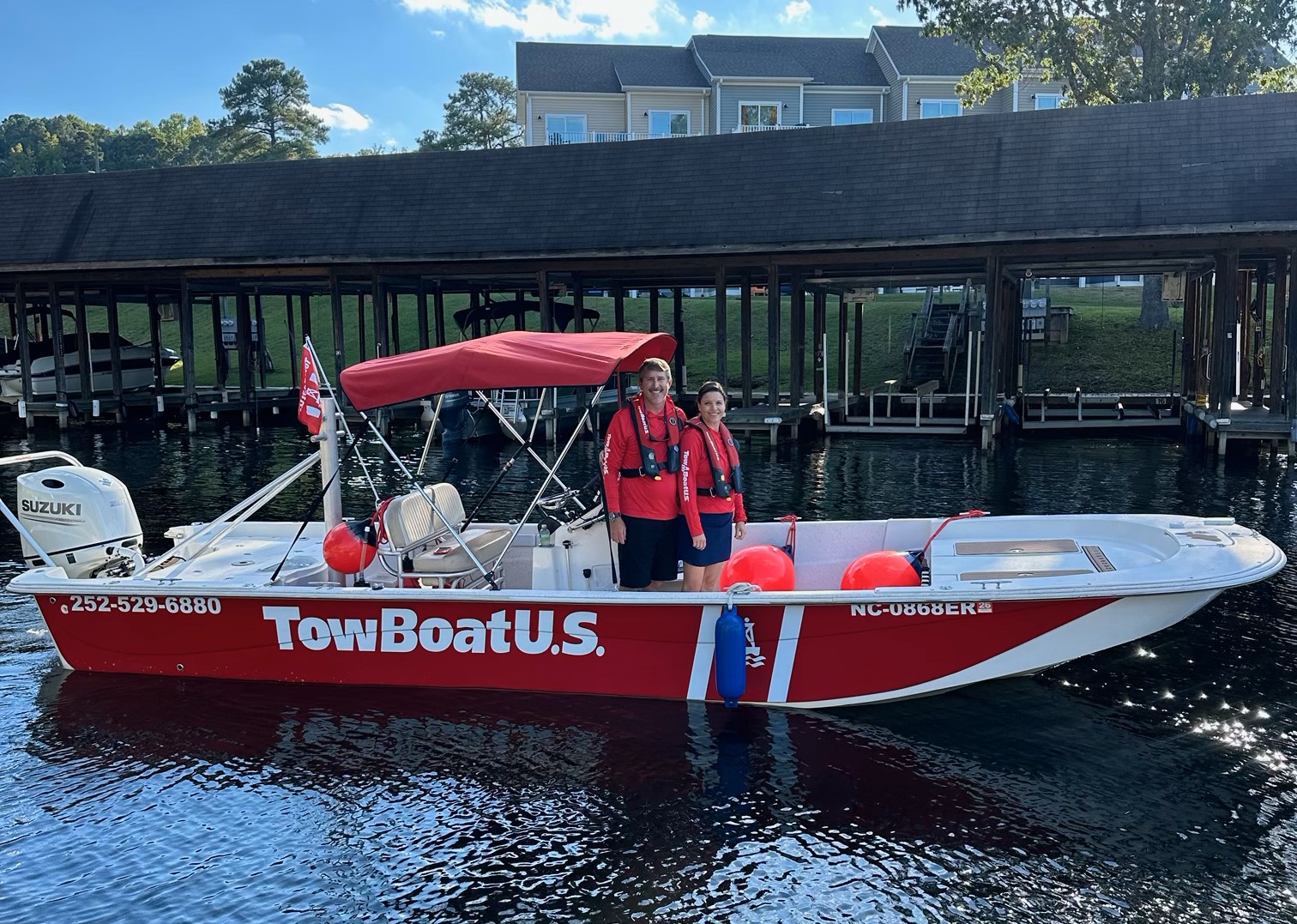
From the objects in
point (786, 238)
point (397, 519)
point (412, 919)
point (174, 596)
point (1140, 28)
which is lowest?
point (412, 919)

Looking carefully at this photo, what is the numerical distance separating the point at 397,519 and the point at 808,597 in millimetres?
2935

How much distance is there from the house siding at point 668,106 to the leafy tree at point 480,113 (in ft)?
30.6

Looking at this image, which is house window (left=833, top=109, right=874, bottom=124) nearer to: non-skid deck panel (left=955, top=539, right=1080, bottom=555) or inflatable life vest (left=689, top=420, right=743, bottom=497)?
non-skid deck panel (left=955, top=539, right=1080, bottom=555)

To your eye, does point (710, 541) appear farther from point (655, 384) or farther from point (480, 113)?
point (480, 113)

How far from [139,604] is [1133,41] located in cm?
3050

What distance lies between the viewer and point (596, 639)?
700cm

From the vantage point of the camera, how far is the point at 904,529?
8.19 m

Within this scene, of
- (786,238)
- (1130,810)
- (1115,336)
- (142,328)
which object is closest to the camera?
(1130,810)

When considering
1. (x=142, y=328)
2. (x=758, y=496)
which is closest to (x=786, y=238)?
(x=758, y=496)

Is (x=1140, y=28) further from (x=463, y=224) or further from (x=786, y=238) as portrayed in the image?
(x=463, y=224)

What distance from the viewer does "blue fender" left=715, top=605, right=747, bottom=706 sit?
6.59 m


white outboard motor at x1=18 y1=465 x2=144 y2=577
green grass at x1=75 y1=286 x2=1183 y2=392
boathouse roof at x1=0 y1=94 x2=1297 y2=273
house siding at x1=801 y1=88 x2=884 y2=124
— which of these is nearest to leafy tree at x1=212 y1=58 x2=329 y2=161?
green grass at x1=75 y1=286 x2=1183 y2=392

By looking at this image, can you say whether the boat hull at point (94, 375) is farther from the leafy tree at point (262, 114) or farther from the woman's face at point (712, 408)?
the leafy tree at point (262, 114)

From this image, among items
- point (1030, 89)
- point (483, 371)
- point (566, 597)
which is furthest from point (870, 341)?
point (566, 597)
